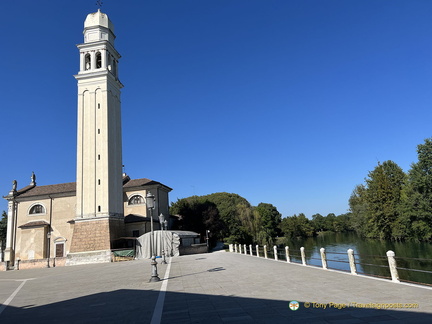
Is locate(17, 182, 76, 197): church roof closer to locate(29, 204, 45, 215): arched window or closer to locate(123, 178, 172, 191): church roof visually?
locate(29, 204, 45, 215): arched window

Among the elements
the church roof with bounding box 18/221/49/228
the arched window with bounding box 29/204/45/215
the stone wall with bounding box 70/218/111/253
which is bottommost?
the stone wall with bounding box 70/218/111/253

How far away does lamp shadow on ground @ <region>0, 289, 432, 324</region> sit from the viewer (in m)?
5.31

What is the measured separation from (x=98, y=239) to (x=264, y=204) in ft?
200

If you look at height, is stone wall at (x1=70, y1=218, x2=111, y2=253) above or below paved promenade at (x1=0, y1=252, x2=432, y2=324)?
above

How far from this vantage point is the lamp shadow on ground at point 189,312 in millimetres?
5312

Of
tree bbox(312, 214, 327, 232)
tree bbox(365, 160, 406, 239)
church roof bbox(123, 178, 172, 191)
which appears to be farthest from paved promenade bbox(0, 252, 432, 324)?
tree bbox(312, 214, 327, 232)

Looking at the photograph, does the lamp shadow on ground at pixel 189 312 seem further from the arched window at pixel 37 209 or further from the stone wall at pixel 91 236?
the arched window at pixel 37 209

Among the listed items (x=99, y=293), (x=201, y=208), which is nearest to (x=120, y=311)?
(x=99, y=293)

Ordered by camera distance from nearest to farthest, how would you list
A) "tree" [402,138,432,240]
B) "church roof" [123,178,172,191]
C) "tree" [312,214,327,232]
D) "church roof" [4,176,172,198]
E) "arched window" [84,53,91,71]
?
"arched window" [84,53,91,71], "tree" [402,138,432,240], "church roof" [4,176,172,198], "church roof" [123,178,172,191], "tree" [312,214,327,232]

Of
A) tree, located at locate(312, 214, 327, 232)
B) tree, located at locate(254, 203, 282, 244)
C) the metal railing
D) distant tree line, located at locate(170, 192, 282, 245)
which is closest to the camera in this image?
the metal railing

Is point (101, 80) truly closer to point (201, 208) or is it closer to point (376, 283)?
point (201, 208)

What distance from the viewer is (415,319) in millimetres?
4957

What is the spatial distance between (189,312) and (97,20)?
40168 millimetres

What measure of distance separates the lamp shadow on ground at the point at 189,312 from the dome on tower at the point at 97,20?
37.0 m
